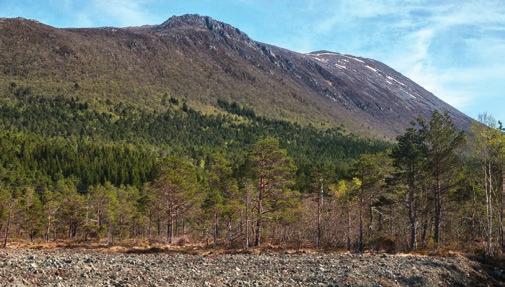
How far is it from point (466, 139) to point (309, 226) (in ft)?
140

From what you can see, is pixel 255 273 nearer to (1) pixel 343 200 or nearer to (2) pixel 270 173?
(2) pixel 270 173

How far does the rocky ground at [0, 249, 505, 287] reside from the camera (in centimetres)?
2231

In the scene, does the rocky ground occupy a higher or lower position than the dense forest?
lower

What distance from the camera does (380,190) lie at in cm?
5931

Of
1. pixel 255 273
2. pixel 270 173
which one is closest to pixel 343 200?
pixel 270 173

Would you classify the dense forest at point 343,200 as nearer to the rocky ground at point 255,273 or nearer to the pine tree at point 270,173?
the pine tree at point 270,173

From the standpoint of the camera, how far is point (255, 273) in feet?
94.3

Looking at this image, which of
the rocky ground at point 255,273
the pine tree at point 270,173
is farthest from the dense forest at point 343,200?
the rocky ground at point 255,273

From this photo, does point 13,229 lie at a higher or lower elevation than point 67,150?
lower

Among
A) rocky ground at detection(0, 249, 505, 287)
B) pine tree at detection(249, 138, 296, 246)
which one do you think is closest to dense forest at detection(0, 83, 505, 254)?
pine tree at detection(249, 138, 296, 246)

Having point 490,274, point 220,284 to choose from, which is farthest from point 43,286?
point 490,274

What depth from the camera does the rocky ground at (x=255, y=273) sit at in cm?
2231

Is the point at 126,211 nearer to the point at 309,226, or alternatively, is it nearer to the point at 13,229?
the point at 13,229

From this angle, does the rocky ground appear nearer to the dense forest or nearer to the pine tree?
the dense forest
